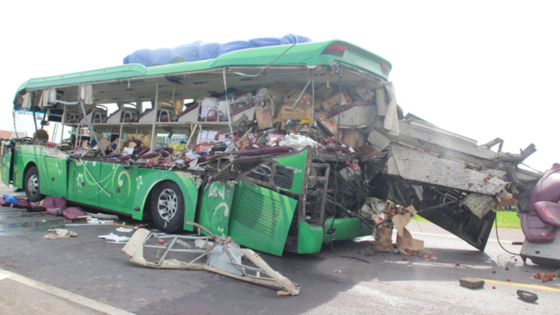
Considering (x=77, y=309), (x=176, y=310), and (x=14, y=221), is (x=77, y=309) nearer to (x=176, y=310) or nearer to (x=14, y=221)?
(x=176, y=310)

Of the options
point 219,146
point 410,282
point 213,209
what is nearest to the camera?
point 410,282

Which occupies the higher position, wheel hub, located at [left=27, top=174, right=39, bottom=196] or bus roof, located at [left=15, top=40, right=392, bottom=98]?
bus roof, located at [left=15, top=40, right=392, bottom=98]

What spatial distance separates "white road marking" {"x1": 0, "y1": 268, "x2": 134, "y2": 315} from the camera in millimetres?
3102

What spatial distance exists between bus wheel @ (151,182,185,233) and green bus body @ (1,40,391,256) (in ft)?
0.46

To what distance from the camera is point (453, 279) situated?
Result: 15.1 ft

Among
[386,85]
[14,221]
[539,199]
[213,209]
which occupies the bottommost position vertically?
[14,221]

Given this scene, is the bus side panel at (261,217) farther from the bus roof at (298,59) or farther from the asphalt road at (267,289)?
the bus roof at (298,59)

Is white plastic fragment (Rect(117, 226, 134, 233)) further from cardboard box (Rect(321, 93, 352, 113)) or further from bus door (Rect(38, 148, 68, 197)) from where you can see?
cardboard box (Rect(321, 93, 352, 113))

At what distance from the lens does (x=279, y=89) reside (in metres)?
6.93

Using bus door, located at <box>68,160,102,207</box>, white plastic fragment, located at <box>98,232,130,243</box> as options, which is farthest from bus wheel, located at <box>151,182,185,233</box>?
bus door, located at <box>68,160,102,207</box>

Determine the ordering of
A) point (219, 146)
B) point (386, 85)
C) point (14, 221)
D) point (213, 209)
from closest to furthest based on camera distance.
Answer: point (213, 209) → point (386, 85) → point (219, 146) → point (14, 221)

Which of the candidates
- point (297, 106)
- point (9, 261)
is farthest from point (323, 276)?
point (9, 261)

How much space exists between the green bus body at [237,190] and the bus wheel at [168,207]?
0.46ft

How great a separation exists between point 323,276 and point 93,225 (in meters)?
5.08
